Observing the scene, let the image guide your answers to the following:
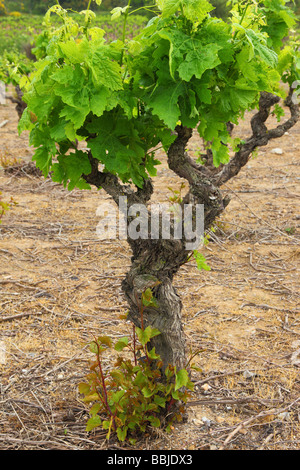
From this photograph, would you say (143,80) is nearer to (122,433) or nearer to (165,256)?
(165,256)

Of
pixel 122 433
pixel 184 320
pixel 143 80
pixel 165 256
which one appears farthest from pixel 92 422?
pixel 143 80

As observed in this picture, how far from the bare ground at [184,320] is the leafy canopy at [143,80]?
1312 millimetres

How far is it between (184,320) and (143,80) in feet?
7.84

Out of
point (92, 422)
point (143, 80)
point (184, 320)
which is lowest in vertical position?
point (184, 320)

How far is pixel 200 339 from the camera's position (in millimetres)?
3564

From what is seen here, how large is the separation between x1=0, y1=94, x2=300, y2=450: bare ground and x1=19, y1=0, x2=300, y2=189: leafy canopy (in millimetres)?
1312

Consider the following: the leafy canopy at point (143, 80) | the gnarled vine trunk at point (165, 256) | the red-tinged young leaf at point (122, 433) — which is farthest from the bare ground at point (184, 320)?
the leafy canopy at point (143, 80)

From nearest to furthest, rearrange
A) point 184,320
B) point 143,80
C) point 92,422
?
point 143,80 → point 92,422 → point 184,320

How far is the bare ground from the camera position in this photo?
8.73ft

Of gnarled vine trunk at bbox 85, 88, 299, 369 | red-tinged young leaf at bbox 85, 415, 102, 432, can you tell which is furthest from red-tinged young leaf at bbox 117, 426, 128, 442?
gnarled vine trunk at bbox 85, 88, 299, 369

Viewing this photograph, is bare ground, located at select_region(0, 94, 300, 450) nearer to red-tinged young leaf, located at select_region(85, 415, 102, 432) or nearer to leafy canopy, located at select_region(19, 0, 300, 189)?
red-tinged young leaf, located at select_region(85, 415, 102, 432)

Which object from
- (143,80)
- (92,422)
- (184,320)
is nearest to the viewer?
(143,80)

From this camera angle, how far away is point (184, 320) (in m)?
3.84

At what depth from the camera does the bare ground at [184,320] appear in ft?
8.73
